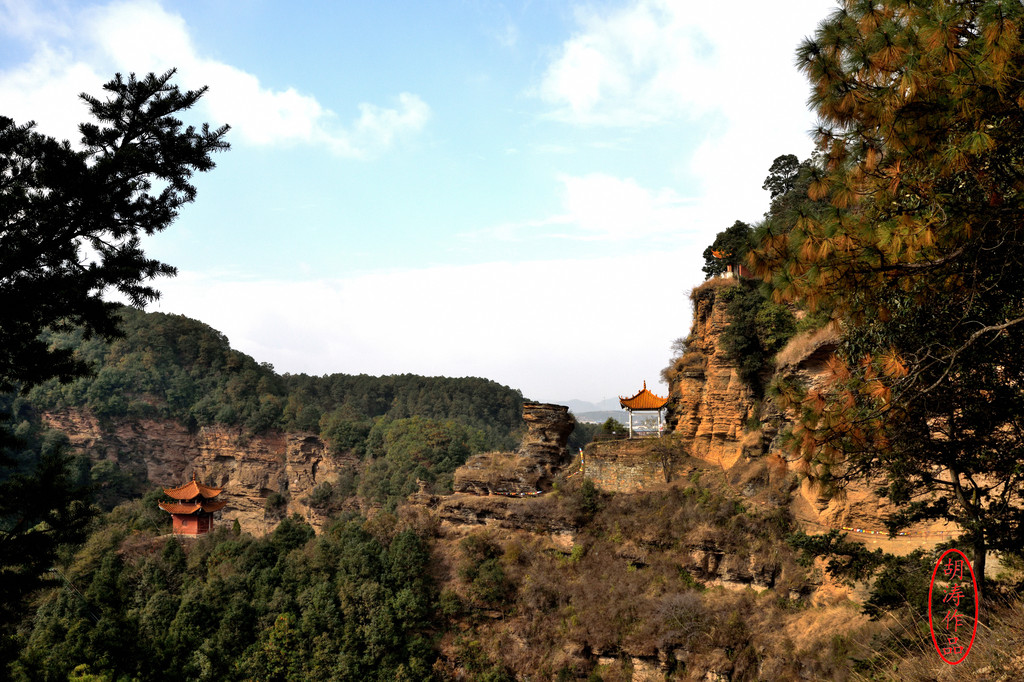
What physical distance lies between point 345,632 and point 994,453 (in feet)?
63.0

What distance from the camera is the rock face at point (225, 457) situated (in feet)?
168

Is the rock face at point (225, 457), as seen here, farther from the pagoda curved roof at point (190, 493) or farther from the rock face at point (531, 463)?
the rock face at point (531, 463)

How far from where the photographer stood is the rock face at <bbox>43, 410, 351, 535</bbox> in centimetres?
5119

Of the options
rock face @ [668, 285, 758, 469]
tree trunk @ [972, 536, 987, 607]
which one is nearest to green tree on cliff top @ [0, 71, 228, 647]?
tree trunk @ [972, 536, 987, 607]

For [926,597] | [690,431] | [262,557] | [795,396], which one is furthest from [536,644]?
[795,396]

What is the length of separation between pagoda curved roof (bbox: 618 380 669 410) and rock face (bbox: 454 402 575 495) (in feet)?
7.89

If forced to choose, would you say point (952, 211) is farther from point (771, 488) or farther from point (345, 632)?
point (345, 632)

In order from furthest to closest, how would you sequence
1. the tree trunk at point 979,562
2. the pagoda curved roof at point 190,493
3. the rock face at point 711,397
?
the pagoda curved roof at point 190,493
the rock face at point 711,397
the tree trunk at point 979,562

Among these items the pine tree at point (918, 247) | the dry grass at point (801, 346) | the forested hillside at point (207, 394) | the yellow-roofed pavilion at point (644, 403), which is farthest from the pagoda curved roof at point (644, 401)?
the forested hillside at point (207, 394)

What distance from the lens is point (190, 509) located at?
101 ft

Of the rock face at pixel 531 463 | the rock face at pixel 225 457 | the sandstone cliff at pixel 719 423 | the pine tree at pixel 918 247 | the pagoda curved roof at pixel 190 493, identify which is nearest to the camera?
the pine tree at pixel 918 247

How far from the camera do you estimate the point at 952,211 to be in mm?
5551

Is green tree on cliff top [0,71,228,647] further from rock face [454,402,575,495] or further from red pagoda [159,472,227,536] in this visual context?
red pagoda [159,472,227,536]

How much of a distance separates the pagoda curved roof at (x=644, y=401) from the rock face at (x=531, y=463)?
7.89 feet
